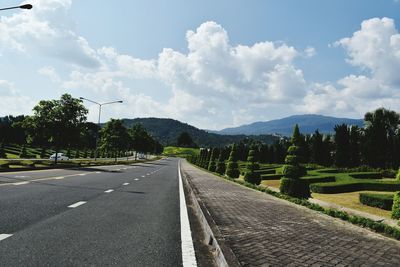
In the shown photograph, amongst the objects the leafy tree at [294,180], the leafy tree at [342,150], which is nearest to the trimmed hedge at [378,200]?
the leafy tree at [294,180]

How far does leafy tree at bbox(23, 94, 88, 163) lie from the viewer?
136ft

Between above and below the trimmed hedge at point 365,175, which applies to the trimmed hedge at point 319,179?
below

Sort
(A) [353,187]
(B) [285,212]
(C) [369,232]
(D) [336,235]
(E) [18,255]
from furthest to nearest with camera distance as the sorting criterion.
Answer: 1. (A) [353,187]
2. (B) [285,212]
3. (C) [369,232]
4. (D) [336,235]
5. (E) [18,255]

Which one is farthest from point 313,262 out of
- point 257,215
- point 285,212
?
point 285,212

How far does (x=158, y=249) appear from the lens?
6.18 metres

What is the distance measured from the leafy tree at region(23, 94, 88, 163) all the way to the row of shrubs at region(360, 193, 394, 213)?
31010 millimetres

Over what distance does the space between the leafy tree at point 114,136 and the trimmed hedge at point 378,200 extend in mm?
61753

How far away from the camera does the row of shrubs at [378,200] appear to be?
2120 cm

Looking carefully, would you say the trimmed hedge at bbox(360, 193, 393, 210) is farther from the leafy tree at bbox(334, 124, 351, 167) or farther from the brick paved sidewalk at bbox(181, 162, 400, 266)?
the leafy tree at bbox(334, 124, 351, 167)

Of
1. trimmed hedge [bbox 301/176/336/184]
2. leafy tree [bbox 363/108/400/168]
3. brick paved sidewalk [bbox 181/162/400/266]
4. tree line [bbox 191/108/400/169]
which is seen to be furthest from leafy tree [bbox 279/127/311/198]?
leafy tree [bbox 363/108/400/168]

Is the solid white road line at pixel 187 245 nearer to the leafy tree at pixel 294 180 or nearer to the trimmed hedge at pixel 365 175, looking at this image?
the leafy tree at pixel 294 180

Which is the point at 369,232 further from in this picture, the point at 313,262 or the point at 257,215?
the point at 313,262

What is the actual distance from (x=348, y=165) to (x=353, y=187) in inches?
1802

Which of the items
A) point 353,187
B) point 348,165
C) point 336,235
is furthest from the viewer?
point 348,165
